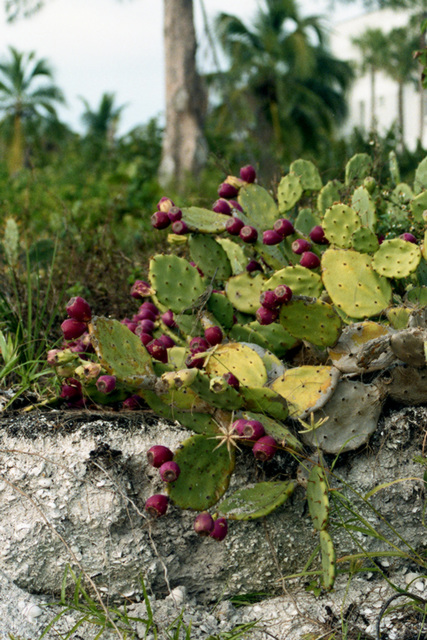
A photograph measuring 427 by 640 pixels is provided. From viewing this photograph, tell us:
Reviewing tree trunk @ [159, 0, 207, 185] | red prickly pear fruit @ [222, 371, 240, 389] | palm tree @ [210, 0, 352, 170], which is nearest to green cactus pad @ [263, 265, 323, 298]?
red prickly pear fruit @ [222, 371, 240, 389]

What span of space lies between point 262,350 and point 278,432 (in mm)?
397

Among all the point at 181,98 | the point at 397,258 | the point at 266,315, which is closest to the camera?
the point at 266,315

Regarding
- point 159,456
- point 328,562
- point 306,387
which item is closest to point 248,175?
point 306,387

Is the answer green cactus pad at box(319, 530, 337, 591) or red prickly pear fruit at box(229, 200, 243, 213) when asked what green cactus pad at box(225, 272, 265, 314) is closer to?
red prickly pear fruit at box(229, 200, 243, 213)

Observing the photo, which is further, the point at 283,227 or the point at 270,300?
the point at 283,227

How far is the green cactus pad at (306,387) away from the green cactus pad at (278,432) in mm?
91

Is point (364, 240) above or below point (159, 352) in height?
above

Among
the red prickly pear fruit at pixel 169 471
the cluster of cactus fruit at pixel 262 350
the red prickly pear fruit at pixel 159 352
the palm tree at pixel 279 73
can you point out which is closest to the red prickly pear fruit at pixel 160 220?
the cluster of cactus fruit at pixel 262 350

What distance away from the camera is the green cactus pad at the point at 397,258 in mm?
2027

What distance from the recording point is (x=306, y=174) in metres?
2.63

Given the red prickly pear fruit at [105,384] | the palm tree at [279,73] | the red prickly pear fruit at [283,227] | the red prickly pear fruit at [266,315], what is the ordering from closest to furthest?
the red prickly pear fruit at [105,384] → the red prickly pear fruit at [266,315] → the red prickly pear fruit at [283,227] → the palm tree at [279,73]

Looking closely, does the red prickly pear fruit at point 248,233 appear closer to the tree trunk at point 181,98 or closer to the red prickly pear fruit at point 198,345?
the red prickly pear fruit at point 198,345

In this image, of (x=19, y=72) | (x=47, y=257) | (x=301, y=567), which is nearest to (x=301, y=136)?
(x=19, y=72)

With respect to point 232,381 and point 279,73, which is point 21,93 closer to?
point 279,73
